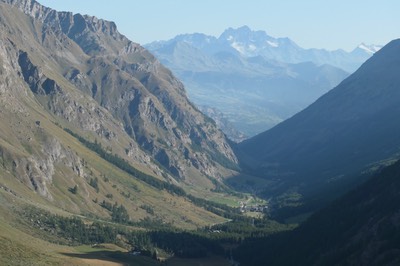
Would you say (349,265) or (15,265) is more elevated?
(349,265)

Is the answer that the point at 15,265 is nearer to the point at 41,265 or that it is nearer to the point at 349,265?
the point at 41,265

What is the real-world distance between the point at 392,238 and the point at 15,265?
385 ft

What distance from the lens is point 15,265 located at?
620 ft

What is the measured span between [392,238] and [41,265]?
11185 cm

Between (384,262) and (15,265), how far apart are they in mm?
109799

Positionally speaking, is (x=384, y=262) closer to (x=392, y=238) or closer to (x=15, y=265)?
(x=392, y=238)

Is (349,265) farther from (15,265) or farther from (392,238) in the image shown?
(15,265)

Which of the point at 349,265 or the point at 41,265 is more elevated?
the point at 349,265

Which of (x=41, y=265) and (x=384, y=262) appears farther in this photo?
(x=41, y=265)

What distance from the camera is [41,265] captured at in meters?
199

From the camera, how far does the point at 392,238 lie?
648ft

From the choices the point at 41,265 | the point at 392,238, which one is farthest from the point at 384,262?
the point at 41,265

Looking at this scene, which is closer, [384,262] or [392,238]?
A: [384,262]

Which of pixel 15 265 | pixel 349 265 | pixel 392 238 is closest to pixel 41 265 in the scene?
pixel 15 265
